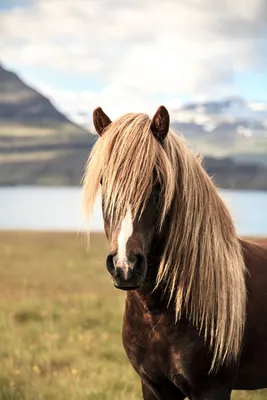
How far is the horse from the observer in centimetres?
238

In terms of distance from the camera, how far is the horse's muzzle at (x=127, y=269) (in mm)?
2186

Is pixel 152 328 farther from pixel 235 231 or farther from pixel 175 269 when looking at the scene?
pixel 235 231

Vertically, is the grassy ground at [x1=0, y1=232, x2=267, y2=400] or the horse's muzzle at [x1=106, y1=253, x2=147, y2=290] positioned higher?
the horse's muzzle at [x1=106, y1=253, x2=147, y2=290]

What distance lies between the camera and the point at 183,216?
256 cm

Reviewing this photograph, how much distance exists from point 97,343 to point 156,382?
3.61 meters

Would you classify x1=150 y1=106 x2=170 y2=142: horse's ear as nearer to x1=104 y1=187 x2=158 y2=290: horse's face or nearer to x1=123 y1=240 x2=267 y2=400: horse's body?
x1=104 y1=187 x2=158 y2=290: horse's face

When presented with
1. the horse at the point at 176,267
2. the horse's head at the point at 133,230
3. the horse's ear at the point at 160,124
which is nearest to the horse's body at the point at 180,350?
the horse at the point at 176,267

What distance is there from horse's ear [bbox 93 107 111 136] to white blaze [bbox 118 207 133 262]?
51 cm

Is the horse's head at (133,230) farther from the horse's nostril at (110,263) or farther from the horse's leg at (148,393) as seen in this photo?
the horse's leg at (148,393)

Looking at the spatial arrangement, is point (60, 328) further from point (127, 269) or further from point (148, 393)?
point (127, 269)

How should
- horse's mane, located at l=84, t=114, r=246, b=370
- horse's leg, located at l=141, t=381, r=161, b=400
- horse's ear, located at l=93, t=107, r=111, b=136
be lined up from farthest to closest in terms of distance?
horse's leg, located at l=141, t=381, r=161, b=400
horse's ear, located at l=93, t=107, r=111, b=136
horse's mane, located at l=84, t=114, r=246, b=370

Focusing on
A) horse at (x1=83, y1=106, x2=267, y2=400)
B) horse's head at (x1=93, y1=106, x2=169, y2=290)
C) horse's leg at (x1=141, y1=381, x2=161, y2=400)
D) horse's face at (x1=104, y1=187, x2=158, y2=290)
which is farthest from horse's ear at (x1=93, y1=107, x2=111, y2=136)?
horse's leg at (x1=141, y1=381, x2=161, y2=400)

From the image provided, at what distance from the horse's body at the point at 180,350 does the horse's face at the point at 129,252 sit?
438mm

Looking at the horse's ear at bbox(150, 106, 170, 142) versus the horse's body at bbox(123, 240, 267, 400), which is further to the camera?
the horse's body at bbox(123, 240, 267, 400)
